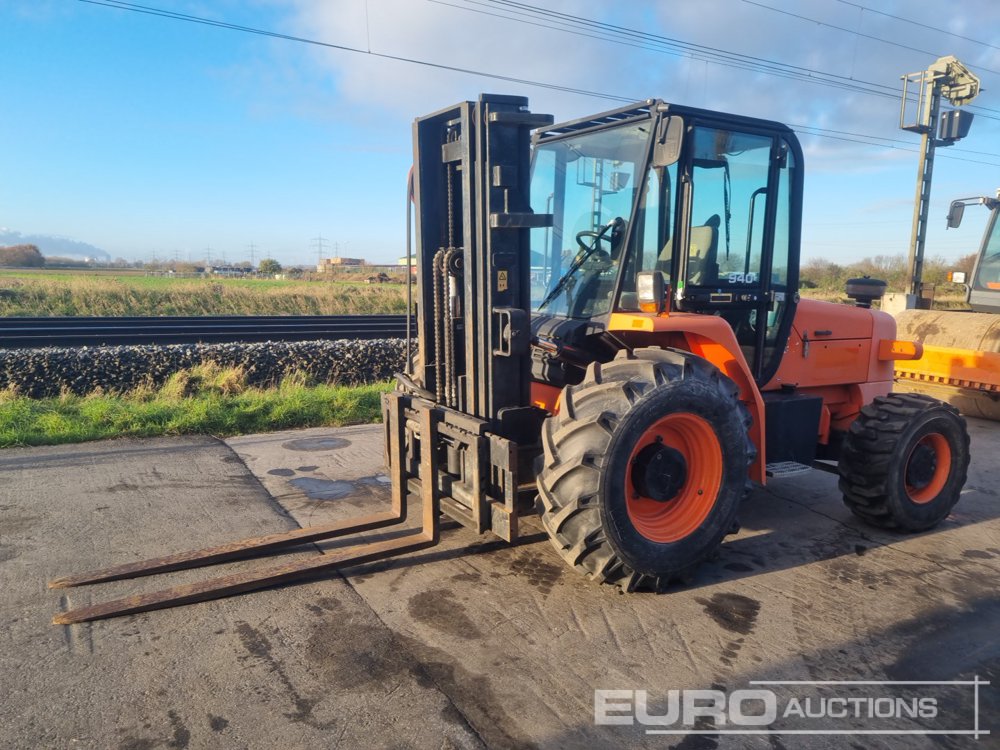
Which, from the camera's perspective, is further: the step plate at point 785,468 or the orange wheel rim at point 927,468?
the orange wheel rim at point 927,468

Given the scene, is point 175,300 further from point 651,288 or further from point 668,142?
point 651,288

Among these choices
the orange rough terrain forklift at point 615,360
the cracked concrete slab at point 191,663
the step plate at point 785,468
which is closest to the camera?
the cracked concrete slab at point 191,663

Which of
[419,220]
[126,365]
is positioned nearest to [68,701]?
[419,220]

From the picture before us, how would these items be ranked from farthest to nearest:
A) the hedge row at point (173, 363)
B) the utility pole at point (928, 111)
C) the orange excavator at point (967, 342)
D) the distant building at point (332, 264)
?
the distant building at point (332, 264), the utility pole at point (928, 111), the hedge row at point (173, 363), the orange excavator at point (967, 342)

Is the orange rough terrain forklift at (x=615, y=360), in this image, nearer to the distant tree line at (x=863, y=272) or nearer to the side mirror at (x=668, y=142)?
the side mirror at (x=668, y=142)

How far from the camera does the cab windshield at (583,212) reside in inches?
187

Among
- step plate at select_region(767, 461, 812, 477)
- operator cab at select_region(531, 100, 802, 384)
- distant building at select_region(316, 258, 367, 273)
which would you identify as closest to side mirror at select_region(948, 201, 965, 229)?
operator cab at select_region(531, 100, 802, 384)

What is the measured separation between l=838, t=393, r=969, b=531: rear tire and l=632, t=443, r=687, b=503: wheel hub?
1.95 meters

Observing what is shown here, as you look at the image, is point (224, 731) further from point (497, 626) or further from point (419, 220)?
point (419, 220)

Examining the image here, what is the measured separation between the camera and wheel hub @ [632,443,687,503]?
13.6 ft

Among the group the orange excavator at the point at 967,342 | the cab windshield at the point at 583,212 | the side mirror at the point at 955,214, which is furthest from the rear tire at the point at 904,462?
the side mirror at the point at 955,214

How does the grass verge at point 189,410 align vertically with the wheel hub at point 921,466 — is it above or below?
below

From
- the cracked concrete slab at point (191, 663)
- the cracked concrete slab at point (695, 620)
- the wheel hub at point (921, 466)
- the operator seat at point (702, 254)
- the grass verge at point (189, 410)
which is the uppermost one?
the operator seat at point (702, 254)

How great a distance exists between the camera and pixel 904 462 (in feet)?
17.1
